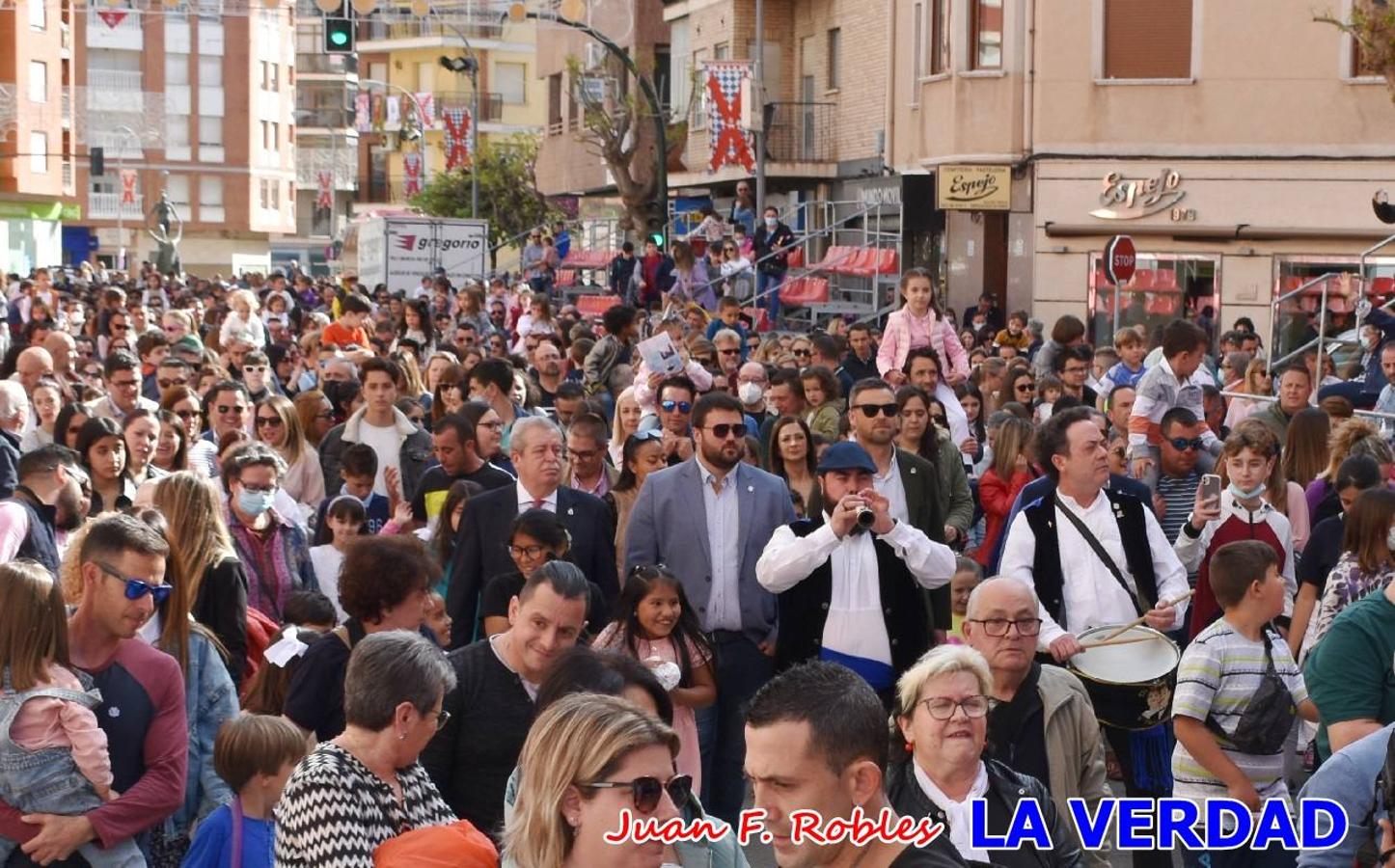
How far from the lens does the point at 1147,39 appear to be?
28.8m

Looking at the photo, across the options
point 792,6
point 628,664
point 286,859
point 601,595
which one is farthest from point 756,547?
point 792,6

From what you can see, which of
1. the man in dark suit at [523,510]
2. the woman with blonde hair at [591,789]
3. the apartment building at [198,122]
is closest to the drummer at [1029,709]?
the woman with blonde hair at [591,789]

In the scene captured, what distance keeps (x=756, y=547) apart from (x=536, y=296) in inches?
615

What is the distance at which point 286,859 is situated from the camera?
17.0 ft

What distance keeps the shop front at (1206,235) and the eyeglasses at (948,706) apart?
2203 centimetres

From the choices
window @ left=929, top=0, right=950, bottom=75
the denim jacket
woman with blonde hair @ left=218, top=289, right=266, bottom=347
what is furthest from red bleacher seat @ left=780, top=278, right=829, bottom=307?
the denim jacket

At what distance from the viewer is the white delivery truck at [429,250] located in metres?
39.3

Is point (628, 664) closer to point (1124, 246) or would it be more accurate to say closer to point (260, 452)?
point (260, 452)

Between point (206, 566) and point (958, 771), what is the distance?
361cm

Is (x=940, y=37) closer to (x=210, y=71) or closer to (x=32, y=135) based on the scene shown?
(x=32, y=135)

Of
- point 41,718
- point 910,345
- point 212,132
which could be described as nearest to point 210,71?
point 212,132

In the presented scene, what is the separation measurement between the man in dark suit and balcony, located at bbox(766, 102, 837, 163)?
28.7 metres

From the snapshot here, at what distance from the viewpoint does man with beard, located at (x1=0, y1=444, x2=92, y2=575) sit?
30.0 feet

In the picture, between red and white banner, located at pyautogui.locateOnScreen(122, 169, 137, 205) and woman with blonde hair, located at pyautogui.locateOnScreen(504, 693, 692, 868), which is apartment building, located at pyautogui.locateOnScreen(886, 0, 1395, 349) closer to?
woman with blonde hair, located at pyautogui.locateOnScreen(504, 693, 692, 868)
